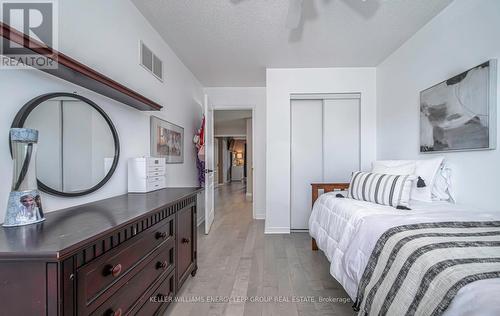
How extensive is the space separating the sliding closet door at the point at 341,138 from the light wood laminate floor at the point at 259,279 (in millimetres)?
1155

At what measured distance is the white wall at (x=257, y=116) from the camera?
445 cm

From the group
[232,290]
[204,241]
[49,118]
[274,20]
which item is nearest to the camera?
[49,118]

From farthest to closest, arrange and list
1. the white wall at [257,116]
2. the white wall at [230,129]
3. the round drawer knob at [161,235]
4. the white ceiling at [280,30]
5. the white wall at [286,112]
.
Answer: the white wall at [230,129] → the white wall at [257,116] → the white wall at [286,112] → the white ceiling at [280,30] → the round drawer knob at [161,235]

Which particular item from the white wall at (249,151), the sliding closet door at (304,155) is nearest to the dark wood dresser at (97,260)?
the sliding closet door at (304,155)

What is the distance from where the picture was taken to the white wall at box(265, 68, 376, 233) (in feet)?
11.5

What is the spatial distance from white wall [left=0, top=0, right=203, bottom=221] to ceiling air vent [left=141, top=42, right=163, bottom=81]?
0.06m

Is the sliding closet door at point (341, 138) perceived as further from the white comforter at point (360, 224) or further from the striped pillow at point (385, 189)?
the white comforter at point (360, 224)

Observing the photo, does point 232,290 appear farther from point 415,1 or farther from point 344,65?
point 344,65

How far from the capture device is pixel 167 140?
8.95ft

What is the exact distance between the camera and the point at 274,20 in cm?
228

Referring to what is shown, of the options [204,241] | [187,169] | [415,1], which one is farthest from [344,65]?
[204,241]

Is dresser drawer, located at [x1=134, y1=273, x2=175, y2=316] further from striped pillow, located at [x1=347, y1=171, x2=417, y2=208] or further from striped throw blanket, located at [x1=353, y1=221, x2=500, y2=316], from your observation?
striped pillow, located at [x1=347, y1=171, x2=417, y2=208]

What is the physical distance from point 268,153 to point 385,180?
175 centimetres

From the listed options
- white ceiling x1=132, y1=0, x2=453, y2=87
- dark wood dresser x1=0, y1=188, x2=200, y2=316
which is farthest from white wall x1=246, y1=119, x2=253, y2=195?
dark wood dresser x1=0, y1=188, x2=200, y2=316
